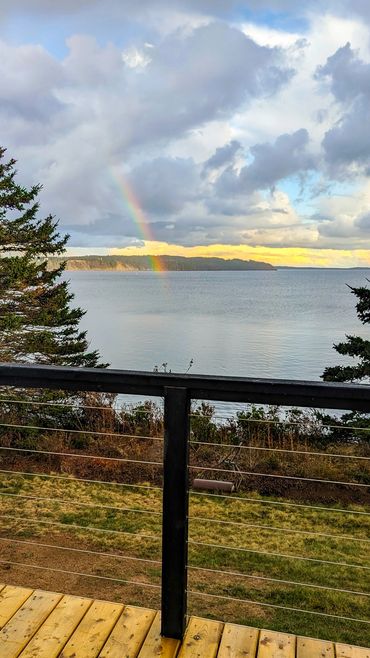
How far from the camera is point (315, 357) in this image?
17.7m

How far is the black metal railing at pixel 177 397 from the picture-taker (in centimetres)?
142

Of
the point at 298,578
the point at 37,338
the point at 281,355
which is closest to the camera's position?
the point at 298,578

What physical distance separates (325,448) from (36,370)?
5994 mm

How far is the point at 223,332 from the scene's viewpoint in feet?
79.3

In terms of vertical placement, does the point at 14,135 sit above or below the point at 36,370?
above

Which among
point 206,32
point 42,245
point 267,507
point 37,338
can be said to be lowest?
point 267,507

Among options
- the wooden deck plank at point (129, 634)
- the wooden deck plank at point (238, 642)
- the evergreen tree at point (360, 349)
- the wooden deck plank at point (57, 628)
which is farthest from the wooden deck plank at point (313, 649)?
the evergreen tree at point (360, 349)

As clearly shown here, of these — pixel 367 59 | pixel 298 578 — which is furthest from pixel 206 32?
pixel 298 578

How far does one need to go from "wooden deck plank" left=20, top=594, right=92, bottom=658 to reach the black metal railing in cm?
34

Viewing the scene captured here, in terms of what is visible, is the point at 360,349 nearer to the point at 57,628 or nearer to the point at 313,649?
the point at 313,649

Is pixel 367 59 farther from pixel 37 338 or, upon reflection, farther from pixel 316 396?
pixel 316 396

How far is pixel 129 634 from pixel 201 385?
3.02 feet

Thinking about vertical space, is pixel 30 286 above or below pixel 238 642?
above

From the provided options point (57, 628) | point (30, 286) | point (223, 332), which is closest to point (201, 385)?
point (57, 628)
